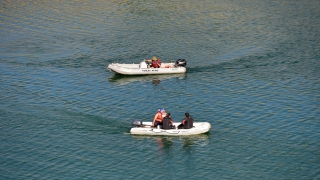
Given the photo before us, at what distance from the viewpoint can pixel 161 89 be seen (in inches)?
2148

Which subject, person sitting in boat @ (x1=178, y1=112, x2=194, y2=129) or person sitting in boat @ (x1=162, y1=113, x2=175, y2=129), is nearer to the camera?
person sitting in boat @ (x1=178, y1=112, x2=194, y2=129)

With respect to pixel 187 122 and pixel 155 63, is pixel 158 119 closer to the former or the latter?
pixel 187 122

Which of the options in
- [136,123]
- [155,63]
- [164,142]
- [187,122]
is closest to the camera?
[164,142]

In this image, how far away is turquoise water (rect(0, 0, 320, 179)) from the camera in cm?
4059

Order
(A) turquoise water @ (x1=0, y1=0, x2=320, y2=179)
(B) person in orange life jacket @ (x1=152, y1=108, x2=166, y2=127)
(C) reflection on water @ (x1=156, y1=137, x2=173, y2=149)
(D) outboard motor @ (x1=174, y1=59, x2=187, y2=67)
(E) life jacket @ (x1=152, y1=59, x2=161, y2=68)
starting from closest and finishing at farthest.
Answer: (A) turquoise water @ (x1=0, y1=0, x2=320, y2=179)
(C) reflection on water @ (x1=156, y1=137, x2=173, y2=149)
(B) person in orange life jacket @ (x1=152, y1=108, x2=166, y2=127)
(E) life jacket @ (x1=152, y1=59, x2=161, y2=68)
(D) outboard motor @ (x1=174, y1=59, x2=187, y2=67)

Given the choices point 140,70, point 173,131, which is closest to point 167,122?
point 173,131

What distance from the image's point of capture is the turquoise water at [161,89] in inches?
1598

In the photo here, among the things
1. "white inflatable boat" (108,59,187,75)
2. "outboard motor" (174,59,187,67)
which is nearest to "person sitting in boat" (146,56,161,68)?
"white inflatable boat" (108,59,187,75)

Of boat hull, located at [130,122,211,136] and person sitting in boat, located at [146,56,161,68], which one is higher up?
person sitting in boat, located at [146,56,161,68]

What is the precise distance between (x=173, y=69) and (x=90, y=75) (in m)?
8.73

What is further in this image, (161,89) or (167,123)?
(161,89)

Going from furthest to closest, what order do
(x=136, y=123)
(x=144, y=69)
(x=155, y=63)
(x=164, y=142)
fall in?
(x=155, y=63), (x=144, y=69), (x=136, y=123), (x=164, y=142)

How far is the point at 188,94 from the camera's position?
52812 millimetres

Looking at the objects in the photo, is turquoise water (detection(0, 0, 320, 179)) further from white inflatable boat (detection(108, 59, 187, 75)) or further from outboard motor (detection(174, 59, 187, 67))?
outboard motor (detection(174, 59, 187, 67))
